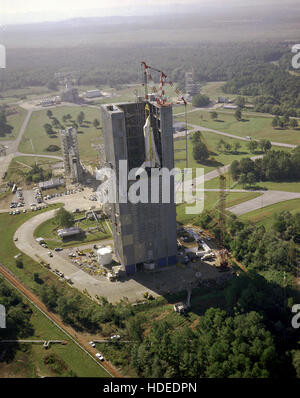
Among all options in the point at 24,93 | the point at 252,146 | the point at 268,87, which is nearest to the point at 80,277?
the point at 252,146

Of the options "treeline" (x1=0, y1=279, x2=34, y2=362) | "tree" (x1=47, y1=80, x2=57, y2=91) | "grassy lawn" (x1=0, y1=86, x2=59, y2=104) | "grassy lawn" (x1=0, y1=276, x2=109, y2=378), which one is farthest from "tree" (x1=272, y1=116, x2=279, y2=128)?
"tree" (x1=47, y1=80, x2=57, y2=91)

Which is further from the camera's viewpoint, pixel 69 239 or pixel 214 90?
pixel 214 90

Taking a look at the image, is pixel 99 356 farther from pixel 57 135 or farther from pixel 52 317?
pixel 57 135

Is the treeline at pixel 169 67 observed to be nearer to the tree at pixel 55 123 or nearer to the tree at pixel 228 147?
the tree at pixel 55 123

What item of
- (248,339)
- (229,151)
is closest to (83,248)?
(248,339)

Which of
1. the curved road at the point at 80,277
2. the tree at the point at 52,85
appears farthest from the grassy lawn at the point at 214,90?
the curved road at the point at 80,277
